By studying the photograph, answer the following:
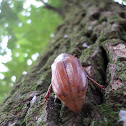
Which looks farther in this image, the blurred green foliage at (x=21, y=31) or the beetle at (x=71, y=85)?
the blurred green foliage at (x=21, y=31)

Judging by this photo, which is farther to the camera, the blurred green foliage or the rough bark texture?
the blurred green foliage

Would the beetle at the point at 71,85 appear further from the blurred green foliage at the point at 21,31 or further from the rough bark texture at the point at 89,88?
the blurred green foliage at the point at 21,31

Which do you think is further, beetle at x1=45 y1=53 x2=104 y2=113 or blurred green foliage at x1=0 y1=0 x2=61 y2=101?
blurred green foliage at x1=0 y1=0 x2=61 y2=101

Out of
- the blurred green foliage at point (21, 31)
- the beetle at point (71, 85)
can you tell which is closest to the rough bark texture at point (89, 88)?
the beetle at point (71, 85)

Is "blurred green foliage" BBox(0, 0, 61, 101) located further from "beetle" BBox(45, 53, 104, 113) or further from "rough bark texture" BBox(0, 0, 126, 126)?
"beetle" BBox(45, 53, 104, 113)

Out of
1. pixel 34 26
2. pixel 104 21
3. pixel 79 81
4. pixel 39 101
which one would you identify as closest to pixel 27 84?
pixel 39 101

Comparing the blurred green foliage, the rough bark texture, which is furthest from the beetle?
the blurred green foliage
